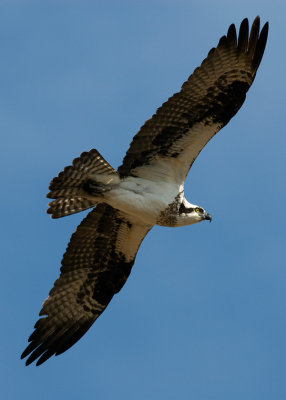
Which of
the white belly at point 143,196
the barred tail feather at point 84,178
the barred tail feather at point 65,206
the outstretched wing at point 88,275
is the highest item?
the barred tail feather at point 84,178

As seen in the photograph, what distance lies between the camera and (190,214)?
11297 millimetres

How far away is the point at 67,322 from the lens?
12.1m

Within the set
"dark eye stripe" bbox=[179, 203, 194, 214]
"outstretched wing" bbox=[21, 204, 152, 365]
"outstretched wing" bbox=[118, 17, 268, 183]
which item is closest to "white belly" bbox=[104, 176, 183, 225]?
"dark eye stripe" bbox=[179, 203, 194, 214]

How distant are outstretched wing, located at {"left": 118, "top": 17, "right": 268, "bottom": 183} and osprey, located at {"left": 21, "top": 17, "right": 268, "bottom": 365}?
0.01 m

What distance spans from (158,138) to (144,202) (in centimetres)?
92

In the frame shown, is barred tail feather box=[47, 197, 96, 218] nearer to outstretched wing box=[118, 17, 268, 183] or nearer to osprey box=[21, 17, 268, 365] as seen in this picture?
osprey box=[21, 17, 268, 365]

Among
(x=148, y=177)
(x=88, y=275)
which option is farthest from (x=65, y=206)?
(x=88, y=275)

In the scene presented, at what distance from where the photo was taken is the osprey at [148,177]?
1102 cm

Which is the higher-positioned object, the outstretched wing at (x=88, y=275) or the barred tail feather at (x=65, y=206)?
the barred tail feather at (x=65, y=206)

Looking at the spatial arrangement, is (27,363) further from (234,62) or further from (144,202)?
(234,62)

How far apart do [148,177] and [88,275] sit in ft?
6.40

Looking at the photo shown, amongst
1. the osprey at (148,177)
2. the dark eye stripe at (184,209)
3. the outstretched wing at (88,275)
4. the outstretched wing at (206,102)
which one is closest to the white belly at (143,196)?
the osprey at (148,177)

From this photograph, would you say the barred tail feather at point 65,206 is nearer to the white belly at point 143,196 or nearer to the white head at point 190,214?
the white belly at point 143,196

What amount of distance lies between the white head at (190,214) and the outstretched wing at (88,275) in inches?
37.5
